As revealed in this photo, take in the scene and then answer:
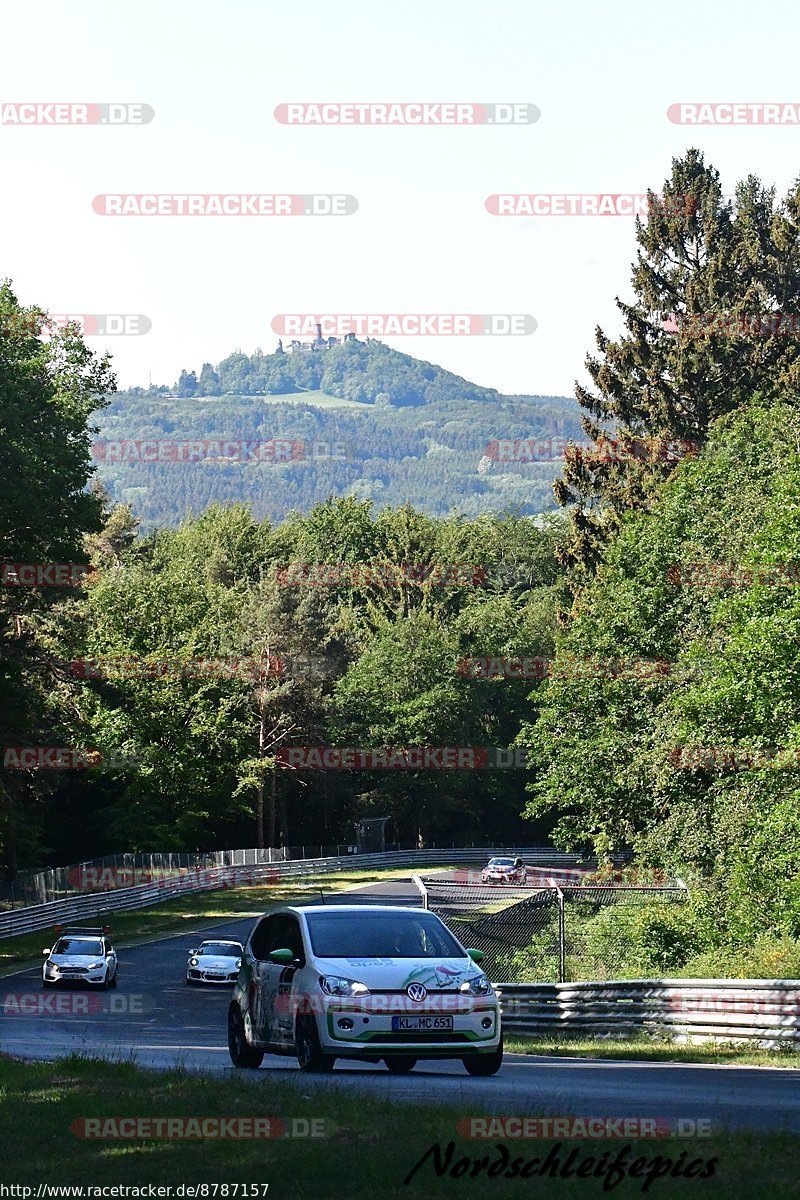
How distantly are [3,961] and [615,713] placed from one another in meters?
18.7

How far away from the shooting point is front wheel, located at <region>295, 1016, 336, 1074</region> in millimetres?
14625

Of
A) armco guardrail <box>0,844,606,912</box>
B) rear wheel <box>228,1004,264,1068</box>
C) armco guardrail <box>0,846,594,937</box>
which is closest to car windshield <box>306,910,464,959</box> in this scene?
rear wheel <box>228,1004,264,1068</box>

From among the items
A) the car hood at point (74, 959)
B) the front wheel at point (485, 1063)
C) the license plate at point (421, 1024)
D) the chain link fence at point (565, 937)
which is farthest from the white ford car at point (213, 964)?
the license plate at point (421, 1024)

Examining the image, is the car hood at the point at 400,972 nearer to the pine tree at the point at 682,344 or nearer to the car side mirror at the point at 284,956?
the car side mirror at the point at 284,956

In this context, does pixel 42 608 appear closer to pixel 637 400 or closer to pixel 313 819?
pixel 637 400

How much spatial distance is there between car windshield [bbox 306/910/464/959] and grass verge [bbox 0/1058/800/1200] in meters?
3.58

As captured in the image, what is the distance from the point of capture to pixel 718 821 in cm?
4009

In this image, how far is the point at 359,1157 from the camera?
898 centimetres

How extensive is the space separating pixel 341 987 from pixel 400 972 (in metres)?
0.55

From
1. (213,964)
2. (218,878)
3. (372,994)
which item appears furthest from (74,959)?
(218,878)

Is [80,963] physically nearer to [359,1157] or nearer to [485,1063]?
[485,1063]

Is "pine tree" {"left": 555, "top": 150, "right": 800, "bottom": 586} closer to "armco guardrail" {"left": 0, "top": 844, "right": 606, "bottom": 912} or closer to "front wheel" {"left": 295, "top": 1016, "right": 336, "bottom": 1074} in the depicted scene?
"armco guardrail" {"left": 0, "top": 844, "right": 606, "bottom": 912}

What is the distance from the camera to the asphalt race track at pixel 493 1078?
11.6 meters

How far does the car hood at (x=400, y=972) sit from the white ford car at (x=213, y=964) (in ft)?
86.7
